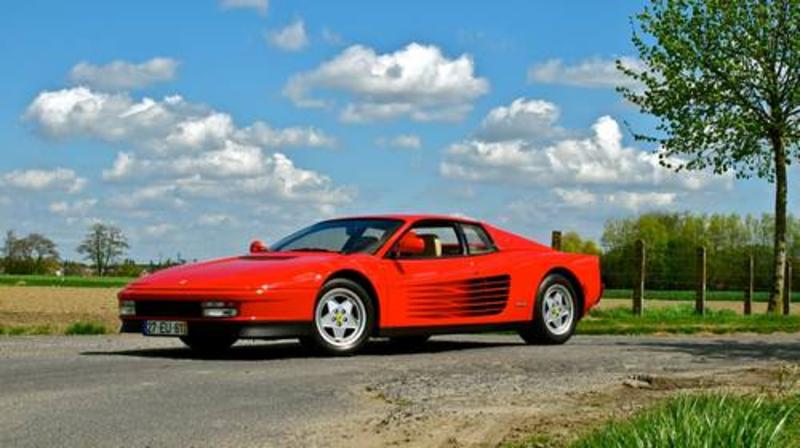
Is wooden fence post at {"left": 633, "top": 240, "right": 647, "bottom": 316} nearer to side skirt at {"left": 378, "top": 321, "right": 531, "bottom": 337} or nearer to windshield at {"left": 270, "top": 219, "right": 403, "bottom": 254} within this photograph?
side skirt at {"left": 378, "top": 321, "right": 531, "bottom": 337}

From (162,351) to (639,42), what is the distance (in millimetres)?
17755

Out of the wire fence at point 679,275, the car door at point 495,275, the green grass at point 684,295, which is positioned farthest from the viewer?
the green grass at point 684,295

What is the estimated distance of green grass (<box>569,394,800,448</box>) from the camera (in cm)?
480

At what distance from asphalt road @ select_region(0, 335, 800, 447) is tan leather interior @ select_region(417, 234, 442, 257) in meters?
0.96

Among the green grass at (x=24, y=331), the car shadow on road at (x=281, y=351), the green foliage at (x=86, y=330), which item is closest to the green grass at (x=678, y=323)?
the car shadow on road at (x=281, y=351)

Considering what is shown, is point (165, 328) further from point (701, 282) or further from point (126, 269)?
point (126, 269)

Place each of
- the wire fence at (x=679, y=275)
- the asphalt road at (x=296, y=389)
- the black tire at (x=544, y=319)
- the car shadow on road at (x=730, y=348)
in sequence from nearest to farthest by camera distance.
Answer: the asphalt road at (x=296, y=389) → the car shadow on road at (x=730, y=348) → the black tire at (x=544, y=319) → the wire fence at (x=679, y=275)

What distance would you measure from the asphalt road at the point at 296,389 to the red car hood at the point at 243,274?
2.14 ft

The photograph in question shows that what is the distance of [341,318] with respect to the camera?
1086 cm

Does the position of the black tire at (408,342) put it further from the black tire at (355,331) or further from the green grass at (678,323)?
the green grass at (678,323)

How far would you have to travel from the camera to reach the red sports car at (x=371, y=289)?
1044 cm

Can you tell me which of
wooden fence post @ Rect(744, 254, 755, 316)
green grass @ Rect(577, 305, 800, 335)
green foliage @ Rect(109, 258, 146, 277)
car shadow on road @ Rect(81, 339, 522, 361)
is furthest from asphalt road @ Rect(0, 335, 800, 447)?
green foliage @ Rect(109, 258, 146, 277)

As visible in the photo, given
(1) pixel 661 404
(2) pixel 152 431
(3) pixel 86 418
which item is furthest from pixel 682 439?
(3) pixel 86 418

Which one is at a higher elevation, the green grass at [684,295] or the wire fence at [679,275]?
the wire fence at [679,275]
